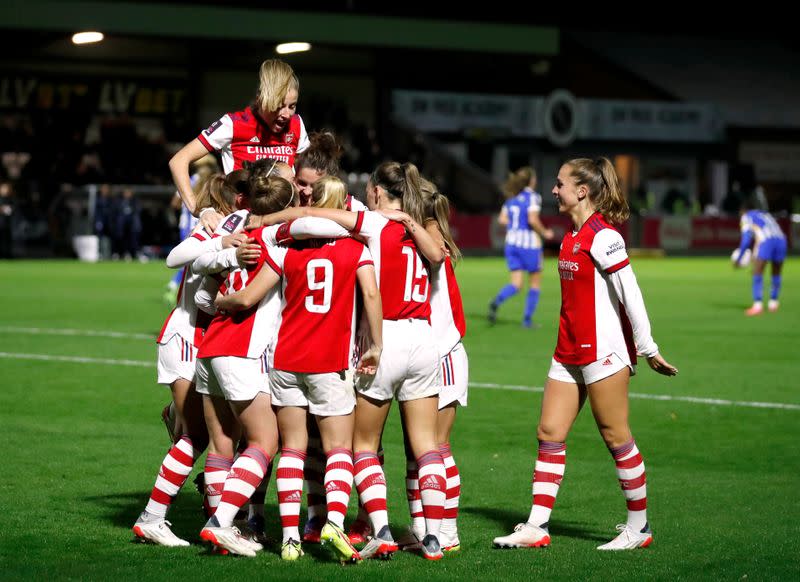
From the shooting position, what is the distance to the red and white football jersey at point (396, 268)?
6098mm

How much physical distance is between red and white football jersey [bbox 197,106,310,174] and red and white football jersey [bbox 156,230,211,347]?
3.43 ft

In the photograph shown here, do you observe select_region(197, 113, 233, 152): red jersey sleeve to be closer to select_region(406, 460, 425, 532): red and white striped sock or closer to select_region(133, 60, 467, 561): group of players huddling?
select_region(133, 60, 467, 561): group of players huddling

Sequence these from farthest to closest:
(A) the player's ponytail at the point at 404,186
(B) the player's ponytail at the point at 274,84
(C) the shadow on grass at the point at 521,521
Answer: (B) the player's ponytail at the point at 274,84 < (C) the shadow on grass at the point at 521,521 < (A) the player's ponytail at the point at 404,186

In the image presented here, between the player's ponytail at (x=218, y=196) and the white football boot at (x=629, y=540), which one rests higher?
the player's ponytail at (x=218, y=196)

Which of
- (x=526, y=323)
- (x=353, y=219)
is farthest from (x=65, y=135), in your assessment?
(x=353, y=219)

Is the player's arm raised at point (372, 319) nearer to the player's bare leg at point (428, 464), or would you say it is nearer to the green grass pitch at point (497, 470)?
the player's bare leg at point (428, 464)

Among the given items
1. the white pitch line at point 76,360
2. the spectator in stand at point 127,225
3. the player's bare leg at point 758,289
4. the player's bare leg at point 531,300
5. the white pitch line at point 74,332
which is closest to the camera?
the white pitch line at point 76,360

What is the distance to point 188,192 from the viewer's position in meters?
7.04

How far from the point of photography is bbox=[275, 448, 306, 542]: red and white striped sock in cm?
597

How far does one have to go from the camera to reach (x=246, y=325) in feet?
20.0

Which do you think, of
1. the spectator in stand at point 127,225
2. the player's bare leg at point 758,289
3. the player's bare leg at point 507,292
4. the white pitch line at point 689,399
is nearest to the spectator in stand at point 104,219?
the spectator in stand at point 127,225

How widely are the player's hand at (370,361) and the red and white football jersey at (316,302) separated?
9 cm

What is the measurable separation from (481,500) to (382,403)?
6.18ft

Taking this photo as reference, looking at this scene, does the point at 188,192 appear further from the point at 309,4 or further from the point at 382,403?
the point at 309,4
